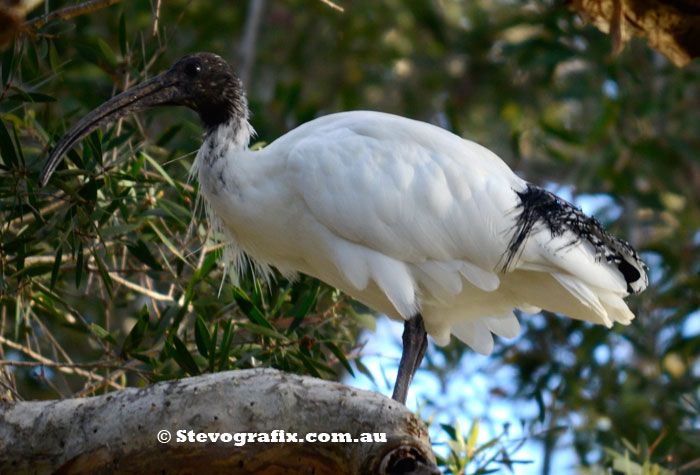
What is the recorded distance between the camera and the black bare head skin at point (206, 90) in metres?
4.93

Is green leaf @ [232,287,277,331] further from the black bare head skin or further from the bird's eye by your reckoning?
the bird's eye

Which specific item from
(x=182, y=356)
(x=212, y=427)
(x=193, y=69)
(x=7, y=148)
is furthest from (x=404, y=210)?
(x=7, y=148)

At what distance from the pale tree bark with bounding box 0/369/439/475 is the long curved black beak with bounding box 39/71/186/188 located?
136 cm

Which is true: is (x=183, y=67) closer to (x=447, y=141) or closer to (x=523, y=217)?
(x=447, y=141)

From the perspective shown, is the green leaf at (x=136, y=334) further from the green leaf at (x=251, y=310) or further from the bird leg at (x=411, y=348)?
the bird leg at (x=411, y=348)

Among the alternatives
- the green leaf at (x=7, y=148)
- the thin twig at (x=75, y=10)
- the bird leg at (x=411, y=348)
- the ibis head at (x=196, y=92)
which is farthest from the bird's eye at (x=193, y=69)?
the bird leg at (x=411, y=348)

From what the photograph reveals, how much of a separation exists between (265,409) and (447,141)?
6.05ft

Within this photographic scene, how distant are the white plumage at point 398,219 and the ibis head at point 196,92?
18cm

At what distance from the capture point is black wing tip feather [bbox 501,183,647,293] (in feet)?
14.9

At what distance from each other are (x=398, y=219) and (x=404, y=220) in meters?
0.03

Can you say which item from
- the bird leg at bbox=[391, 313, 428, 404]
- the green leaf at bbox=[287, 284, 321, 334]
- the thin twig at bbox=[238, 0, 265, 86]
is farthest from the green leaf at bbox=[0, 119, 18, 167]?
the thin twig at bbox=[238, 0, 265, 86]

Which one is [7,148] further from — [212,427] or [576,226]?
[576,226]

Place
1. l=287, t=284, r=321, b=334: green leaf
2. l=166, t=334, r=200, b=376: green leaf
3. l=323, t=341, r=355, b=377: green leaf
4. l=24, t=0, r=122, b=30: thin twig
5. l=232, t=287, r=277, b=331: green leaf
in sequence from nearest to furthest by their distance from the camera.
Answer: l=24, t=0, r=122, b=30: thin twig < l=166, t=334, r=200, b=376: green leaf < l=232, t=287, r=277, b=331: green leaf < l=323, t=341, r=355, b=377: green leaf < l=287, t=284, r=321, b=334: green leaf

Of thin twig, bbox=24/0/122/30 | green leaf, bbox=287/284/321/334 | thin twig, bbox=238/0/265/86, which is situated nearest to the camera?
thin twig, bbox=24/0/122/30
